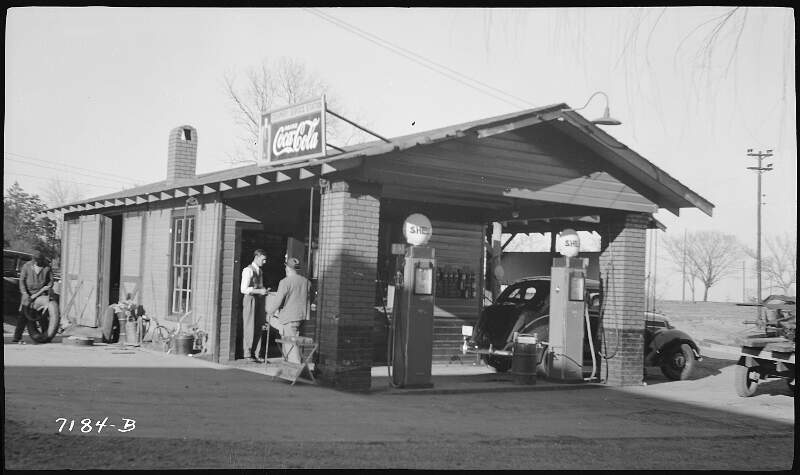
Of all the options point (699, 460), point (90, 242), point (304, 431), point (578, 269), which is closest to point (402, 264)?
point (578, 269)

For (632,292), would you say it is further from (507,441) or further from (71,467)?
(71,467)

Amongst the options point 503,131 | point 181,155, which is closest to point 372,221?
point 503,131

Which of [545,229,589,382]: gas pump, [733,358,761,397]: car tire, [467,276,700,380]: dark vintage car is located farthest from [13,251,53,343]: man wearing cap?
[733,358,761,397]: car tire

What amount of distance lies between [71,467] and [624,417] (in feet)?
22.7

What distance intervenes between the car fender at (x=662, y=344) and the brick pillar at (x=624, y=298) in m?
1.45

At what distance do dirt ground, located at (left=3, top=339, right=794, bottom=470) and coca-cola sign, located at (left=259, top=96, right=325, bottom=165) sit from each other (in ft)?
10.5

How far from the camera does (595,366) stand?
46.4 ft

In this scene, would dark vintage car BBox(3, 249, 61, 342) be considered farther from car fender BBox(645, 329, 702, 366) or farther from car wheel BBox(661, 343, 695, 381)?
car wheel BBox(661, 343, 695, 381)

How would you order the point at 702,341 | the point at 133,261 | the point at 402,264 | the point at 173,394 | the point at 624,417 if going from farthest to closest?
the point at 702,341
the point at 133,261
the point at 402,264
the point at 624,417
the point at 173,394

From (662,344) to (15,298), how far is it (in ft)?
51.4

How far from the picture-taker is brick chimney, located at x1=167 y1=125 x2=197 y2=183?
733 inches

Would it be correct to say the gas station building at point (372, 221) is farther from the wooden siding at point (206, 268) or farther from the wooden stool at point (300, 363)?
the wooden stool at point (300, 363)

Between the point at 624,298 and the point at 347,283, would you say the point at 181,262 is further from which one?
the point at 624,298

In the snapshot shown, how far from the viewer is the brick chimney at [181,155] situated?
61.1 ft
